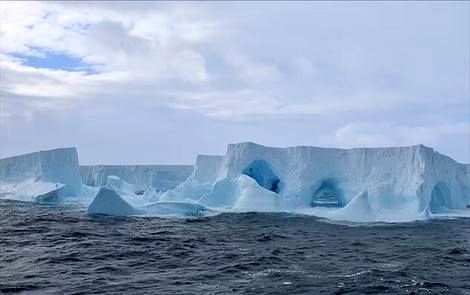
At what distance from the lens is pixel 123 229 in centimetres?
1557

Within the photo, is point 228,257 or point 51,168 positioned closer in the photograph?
point 228,257

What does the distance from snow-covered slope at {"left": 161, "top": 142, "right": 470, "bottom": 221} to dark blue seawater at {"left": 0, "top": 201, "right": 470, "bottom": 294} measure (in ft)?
9.45

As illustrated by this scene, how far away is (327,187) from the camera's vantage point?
25078mm

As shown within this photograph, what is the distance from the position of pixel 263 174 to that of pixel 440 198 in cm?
825

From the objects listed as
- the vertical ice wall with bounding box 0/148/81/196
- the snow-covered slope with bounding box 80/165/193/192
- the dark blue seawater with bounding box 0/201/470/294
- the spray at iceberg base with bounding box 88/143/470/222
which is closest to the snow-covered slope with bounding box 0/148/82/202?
the vertical ice wall with bounding box 0/148/81/196

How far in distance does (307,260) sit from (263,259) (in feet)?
2.99

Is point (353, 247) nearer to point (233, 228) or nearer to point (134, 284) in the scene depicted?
point (233, 228)

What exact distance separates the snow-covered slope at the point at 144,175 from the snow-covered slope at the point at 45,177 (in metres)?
6.55

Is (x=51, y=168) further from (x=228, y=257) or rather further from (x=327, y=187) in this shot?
(x=228, y=257)

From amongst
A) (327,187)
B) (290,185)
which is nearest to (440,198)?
(327,187)

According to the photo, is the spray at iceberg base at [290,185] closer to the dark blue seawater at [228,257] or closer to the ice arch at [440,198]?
the ice arch at [440,198]

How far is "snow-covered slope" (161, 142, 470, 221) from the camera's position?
824 inches

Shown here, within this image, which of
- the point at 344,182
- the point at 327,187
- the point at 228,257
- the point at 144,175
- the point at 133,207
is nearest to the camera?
the point at 228,257

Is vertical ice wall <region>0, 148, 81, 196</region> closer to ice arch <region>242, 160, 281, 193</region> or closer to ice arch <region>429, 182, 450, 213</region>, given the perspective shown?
ice arch <region>242, 160, 281, 193</region>
